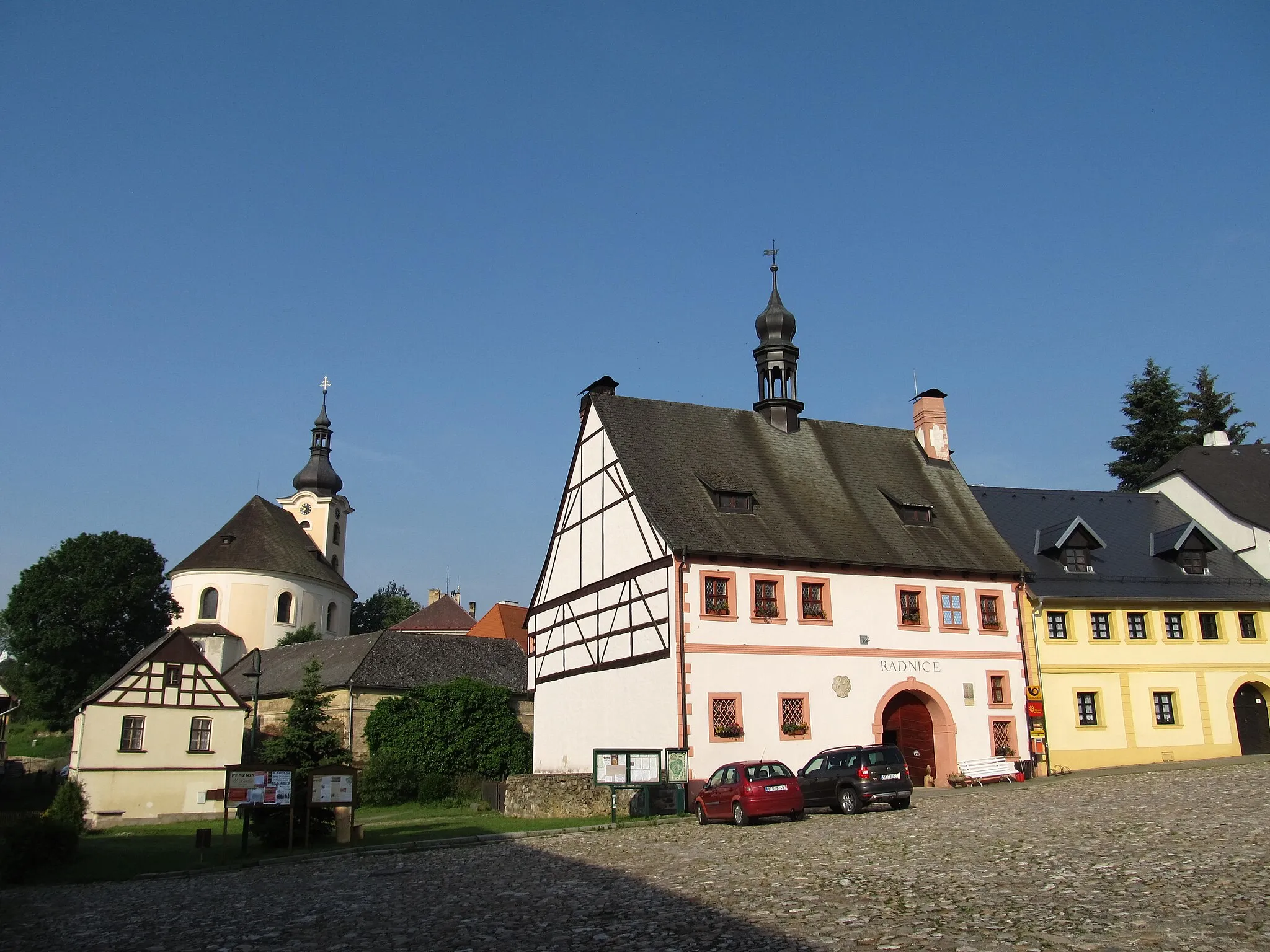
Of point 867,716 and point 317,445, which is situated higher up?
point 317,445

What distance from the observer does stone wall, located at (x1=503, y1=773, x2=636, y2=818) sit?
26188 mm

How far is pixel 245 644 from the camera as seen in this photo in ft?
235

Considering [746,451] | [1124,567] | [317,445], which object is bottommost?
[1124,567]

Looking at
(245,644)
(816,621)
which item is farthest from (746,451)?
(245,644)

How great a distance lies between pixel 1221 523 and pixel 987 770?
14947mm

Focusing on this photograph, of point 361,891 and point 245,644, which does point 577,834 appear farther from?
point 245,644

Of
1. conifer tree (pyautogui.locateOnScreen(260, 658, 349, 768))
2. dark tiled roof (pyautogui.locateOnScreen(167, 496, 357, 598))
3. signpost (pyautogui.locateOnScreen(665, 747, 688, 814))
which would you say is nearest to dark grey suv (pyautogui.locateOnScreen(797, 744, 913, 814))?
signpost (pyautogui.locateOnScreen(665, 747, 688, 814))

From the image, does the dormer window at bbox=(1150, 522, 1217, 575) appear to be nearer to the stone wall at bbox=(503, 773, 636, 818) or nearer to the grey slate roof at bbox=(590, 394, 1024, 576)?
the grey slate roof at bbox=(590, 394, 1024, 576)

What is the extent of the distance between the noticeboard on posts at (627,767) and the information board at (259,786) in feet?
22.4

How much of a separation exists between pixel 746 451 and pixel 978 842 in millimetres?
20010

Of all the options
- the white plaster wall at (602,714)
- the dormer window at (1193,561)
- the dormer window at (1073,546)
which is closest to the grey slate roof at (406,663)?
the white plaster wall at (602,714)

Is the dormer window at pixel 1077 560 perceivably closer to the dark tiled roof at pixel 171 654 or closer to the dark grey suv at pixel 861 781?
the dark grey suv at pixel 861 781

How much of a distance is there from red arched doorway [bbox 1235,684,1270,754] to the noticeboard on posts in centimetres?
1970

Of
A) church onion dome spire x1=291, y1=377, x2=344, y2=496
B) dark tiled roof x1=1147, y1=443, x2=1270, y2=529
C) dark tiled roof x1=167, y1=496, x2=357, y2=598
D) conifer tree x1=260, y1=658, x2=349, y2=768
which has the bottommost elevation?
conifer tree x1=260, y1=658, x2=349, y2=768
